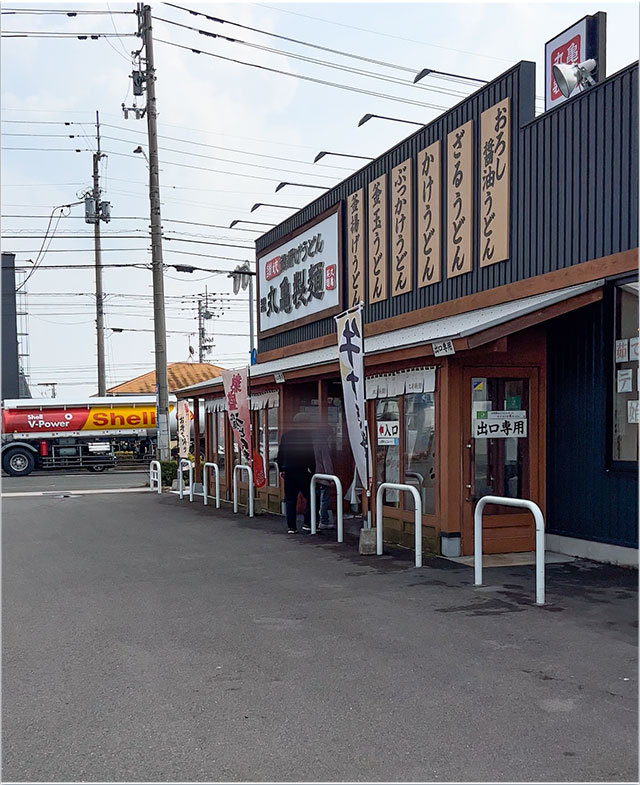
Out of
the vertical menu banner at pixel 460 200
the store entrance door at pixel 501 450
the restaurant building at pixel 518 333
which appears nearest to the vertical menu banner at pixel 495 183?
the restaurant building at pixel 518 333

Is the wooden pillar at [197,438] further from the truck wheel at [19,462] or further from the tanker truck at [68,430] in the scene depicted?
Result: the truck wheel at [19,462]

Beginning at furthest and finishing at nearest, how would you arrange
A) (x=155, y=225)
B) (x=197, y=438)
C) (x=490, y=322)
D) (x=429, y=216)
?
1. (x=155, y=225)
2. (x=197, y=438)
3. (x=429, y=216)
4. (x=490, y=322)

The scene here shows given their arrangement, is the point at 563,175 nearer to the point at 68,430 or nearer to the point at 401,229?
the point at 401,229

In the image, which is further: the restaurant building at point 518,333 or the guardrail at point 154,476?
the guardrail at point 154,476

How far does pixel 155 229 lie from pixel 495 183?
14370mm

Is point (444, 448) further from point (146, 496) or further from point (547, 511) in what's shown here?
point (146, 496)

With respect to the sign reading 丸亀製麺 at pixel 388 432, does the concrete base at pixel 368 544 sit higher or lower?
lower

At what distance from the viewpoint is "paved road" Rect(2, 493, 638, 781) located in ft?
13.3

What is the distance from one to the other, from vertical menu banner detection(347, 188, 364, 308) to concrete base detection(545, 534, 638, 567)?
6315 mm

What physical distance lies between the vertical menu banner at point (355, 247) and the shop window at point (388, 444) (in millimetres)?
3885

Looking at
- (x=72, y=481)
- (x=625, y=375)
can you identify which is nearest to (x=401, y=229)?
(x=625, y=375)

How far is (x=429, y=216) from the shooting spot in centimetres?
1227

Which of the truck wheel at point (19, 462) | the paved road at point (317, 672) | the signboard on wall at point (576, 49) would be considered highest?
the signboard on wall at point (576, 49)

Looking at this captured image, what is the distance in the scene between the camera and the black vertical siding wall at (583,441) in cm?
873
